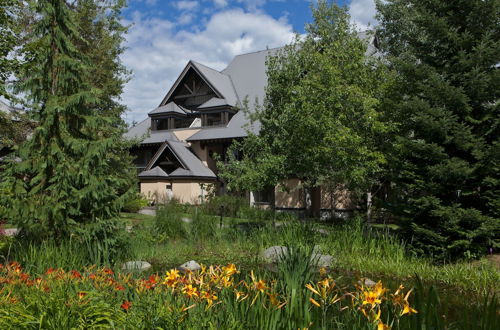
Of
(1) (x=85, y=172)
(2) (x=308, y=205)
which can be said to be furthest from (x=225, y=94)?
(1) (x=85, y=172)

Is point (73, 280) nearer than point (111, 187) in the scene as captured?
Yes

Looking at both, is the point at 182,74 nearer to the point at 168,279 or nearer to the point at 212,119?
the point at 212,119

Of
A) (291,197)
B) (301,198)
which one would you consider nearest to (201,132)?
(291,197)

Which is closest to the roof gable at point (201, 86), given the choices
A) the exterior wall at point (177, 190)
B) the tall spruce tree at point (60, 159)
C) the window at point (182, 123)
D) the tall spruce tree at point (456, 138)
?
the window at point (182, 123)

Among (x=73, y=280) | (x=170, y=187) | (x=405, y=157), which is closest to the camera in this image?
(x=73, y=280)

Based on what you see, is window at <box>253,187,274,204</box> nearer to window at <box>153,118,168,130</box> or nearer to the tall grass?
window at <box>153,118,168,130</box>

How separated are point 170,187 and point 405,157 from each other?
23.6 m

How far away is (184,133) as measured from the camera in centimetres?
3525

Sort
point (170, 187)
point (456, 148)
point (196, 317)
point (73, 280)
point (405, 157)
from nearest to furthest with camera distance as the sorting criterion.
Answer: point (196, 317), point (73, 280), point (456, 148), point (405, 157), point (170, 187)

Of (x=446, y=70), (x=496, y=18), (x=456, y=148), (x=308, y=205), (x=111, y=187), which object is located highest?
(x=496, y=18)

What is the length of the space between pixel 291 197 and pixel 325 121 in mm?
14281

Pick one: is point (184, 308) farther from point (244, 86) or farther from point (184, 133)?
point (184, 133)

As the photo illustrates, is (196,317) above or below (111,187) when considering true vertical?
below

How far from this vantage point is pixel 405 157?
12.2 meters
